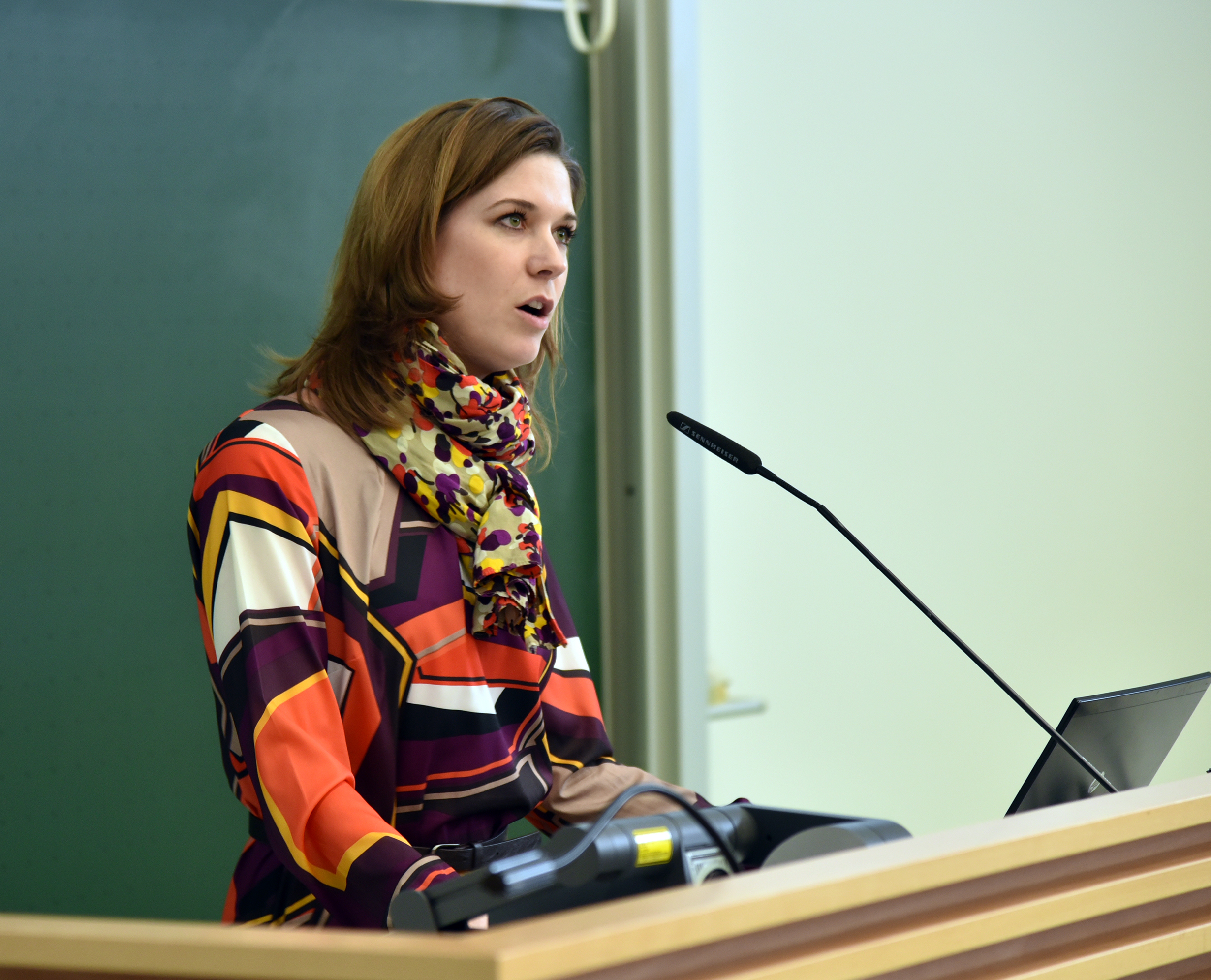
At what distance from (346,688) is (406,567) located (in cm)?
14

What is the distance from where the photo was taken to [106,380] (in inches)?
68.6

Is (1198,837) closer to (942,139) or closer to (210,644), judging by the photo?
(210,644)

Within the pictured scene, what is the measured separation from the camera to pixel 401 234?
1.24m

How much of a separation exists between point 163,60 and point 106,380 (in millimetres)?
522

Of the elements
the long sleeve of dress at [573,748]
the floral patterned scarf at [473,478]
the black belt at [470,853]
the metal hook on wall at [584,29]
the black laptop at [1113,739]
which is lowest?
the black belt at [470,853]

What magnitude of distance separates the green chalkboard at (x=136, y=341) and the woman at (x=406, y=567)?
56 centimetres

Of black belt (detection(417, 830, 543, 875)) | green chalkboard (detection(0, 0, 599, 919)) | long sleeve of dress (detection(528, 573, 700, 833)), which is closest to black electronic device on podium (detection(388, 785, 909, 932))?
black belt (detection(417, 830, 543, 875))

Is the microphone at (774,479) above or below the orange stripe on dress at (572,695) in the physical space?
above

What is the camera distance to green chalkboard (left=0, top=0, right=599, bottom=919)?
169 cm

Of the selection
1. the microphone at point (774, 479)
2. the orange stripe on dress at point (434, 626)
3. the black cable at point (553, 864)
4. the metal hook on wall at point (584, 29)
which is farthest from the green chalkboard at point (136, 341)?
the black cable at point (553, 864)

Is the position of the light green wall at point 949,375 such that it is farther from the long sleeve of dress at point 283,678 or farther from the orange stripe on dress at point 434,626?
the long sleeve of dress at point 283,678

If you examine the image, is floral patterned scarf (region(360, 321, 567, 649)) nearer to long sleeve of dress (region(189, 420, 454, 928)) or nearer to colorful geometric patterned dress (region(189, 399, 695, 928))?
colorful geometric patterned dress (region(189, 399, 695, 928))

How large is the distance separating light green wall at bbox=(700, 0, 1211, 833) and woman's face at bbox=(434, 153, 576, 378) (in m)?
0.98

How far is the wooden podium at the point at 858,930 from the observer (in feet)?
1.32
